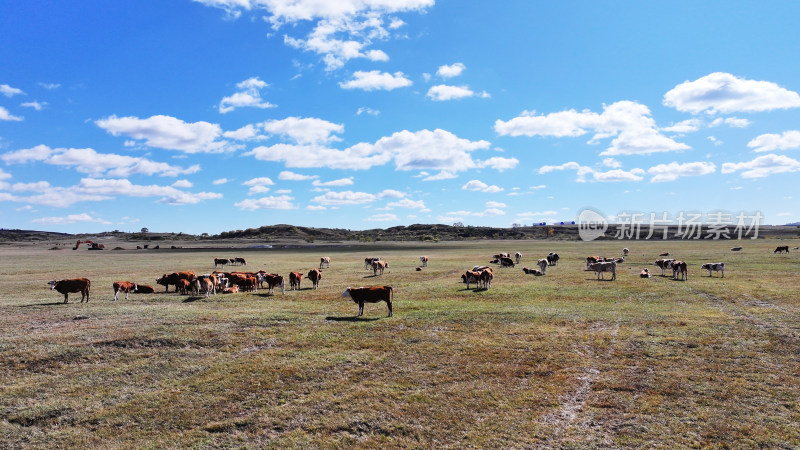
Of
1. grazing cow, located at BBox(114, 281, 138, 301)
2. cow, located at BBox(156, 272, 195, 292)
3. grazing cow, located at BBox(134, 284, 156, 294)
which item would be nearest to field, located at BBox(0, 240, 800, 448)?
grazing cow, located at BBox(114, 281, 138, 301)

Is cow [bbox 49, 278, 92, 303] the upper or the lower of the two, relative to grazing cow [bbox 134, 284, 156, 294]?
upper

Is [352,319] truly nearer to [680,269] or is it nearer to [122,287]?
[122,287]

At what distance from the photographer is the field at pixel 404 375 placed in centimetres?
873

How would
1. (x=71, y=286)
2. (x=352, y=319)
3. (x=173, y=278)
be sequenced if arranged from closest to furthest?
(x=352, y=319) < (x=71, y=286) < (x=173, y=278)

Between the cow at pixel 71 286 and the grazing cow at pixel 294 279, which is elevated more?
the cow at pixel 71 286

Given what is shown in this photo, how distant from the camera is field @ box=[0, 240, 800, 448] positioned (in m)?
8.73

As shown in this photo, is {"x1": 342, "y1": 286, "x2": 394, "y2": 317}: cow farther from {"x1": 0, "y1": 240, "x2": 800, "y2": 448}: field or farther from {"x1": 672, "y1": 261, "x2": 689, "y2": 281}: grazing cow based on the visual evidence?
{"x1": 672, "y1": 261, "x2": 689, "y2": 281}: grazing cow

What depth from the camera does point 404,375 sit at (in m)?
11.8

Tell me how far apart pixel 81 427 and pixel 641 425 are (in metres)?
12.1

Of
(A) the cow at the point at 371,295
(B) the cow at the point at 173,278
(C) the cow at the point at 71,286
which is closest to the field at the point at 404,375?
(A) the cow at the point at 371,295

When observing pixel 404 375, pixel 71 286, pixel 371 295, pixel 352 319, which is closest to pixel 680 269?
pixel 371 295

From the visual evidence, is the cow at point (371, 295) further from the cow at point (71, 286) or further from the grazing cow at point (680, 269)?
the grazing cow at point (680, 269)

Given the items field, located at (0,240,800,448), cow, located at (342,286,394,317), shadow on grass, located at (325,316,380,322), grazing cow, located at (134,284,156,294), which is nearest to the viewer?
field, located at (0,240,800,448)

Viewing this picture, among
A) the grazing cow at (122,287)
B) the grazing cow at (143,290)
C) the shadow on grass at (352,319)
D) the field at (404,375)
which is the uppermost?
the grazing cow at (122,287)
